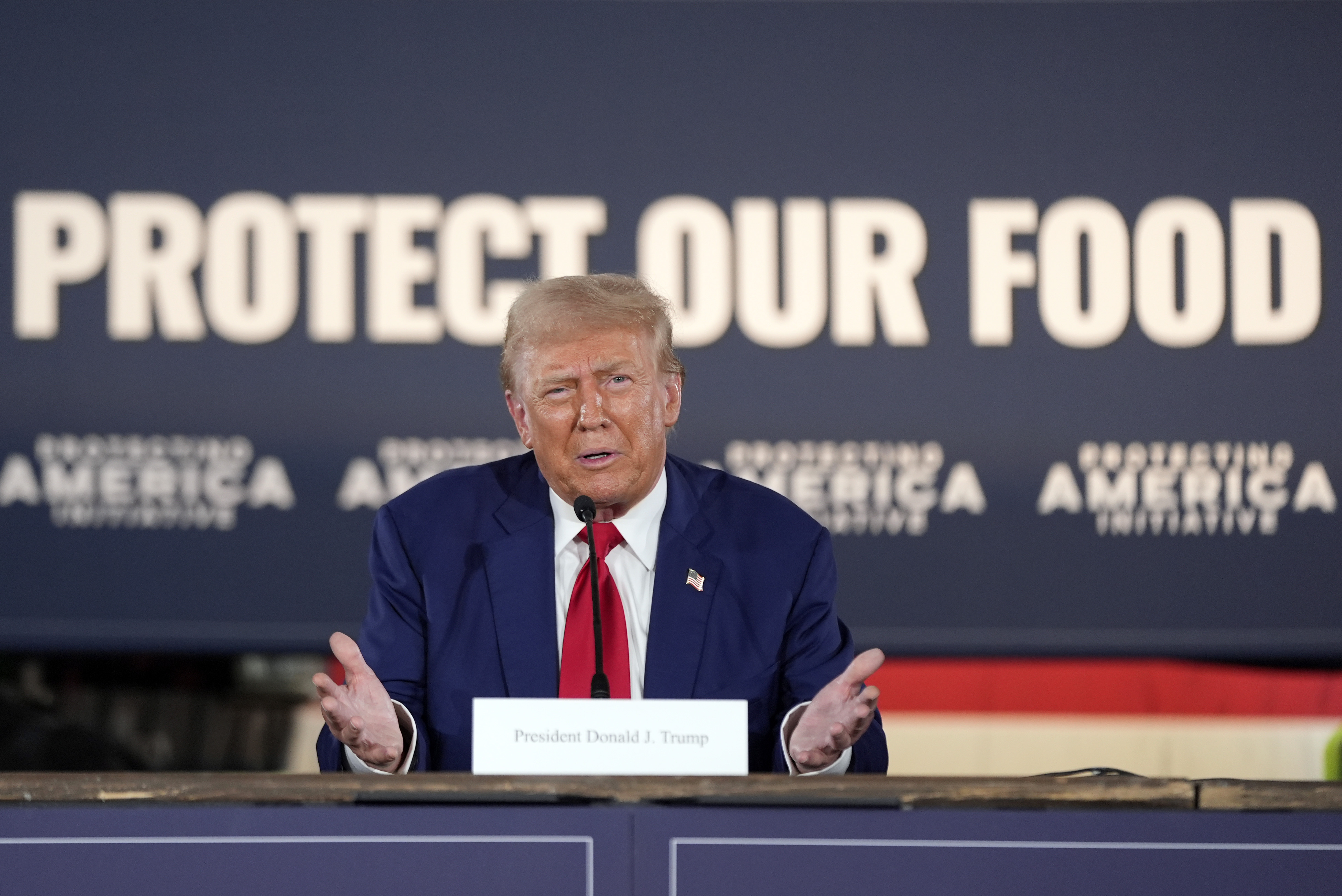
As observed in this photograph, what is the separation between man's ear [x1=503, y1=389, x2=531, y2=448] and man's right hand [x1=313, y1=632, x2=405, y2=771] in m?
0.43

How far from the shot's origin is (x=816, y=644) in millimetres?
1871

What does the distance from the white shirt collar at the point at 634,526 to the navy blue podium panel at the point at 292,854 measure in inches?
28.0

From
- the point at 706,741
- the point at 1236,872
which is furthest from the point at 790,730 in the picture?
the point at 1236,872

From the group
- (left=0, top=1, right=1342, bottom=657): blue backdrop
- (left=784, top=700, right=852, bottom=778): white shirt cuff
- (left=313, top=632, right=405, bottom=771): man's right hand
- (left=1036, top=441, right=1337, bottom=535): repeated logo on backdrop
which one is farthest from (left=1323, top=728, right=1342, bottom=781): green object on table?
(left=313, top=632, right=405, bottom=771): man's right hand

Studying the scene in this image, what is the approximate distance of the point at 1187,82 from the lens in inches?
124

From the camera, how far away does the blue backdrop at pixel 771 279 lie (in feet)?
10.2

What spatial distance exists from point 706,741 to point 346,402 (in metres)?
1.95

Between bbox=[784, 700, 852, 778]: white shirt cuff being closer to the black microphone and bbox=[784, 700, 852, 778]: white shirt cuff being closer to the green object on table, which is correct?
the black microphone

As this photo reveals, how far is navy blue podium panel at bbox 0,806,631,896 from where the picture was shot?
118 centimetres

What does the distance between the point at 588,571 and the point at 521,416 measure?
24cm

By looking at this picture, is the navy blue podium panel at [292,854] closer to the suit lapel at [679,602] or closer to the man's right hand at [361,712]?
the man's right hand at [361,712]

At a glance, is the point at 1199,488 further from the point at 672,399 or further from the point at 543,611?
the point at 543,611

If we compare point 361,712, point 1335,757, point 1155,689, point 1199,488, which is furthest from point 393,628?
point 1335,757

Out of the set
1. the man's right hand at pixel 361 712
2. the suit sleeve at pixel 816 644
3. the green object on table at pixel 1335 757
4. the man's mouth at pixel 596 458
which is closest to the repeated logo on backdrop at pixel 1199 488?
the green object on table at pixel 1335 757
